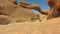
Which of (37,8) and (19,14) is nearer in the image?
(19,14)

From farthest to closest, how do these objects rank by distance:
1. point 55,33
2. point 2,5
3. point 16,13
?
1. point 16,13
2. point 2,5
3. point 55,33

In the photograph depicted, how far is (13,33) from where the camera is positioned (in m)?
2.87

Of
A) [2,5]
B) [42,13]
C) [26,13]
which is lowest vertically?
[42,13]

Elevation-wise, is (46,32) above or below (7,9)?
above

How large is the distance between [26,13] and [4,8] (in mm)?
1619

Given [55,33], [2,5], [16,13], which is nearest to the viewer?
[55,33]

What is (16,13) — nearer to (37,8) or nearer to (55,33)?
(37,8)

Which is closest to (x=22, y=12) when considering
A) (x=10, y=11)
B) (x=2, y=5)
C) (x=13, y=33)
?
(x=10, y=11)

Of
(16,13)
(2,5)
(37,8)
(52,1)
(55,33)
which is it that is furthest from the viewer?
(37,8)

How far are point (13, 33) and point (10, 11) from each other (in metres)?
5.73

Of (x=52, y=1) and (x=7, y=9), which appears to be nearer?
(x=52, y=1)

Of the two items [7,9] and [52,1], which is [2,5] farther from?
[52,1]

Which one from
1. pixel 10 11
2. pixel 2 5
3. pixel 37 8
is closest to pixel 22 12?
pixel 10 11

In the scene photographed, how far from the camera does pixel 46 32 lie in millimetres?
2871
